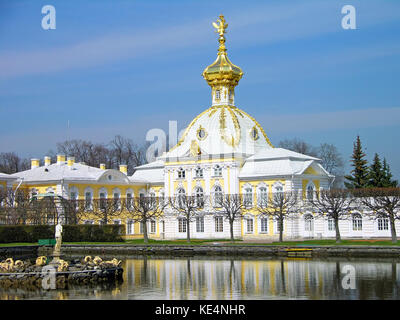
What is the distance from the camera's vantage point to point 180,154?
5888cm

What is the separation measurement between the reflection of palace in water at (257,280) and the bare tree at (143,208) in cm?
1620

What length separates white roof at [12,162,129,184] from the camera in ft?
194

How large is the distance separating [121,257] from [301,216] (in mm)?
14922

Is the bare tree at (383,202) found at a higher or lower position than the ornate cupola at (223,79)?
lower

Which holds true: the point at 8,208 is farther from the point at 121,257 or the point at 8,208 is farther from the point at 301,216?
the point at 301,216

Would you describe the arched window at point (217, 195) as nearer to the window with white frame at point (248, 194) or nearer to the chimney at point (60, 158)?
the window with white frame at point (248, 194)

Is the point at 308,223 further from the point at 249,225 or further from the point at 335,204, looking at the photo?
the point at 335,204

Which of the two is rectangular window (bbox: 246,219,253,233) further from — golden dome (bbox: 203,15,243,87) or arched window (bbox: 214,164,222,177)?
golden dome (bbox: 203,15,243,87)

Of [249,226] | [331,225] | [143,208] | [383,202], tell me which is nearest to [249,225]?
[249,226]

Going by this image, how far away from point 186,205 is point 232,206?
14.0 ft

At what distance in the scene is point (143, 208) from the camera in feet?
170

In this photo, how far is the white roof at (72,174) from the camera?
59062 mm

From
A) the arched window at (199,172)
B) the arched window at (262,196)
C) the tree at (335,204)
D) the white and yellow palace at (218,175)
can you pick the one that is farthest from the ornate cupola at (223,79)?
the tree at (335,204)

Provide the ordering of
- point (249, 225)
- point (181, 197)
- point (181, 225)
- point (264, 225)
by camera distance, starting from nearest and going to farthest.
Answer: point (264, 225) < point (249, 225) < point (181, 197) < point (181, 225)
